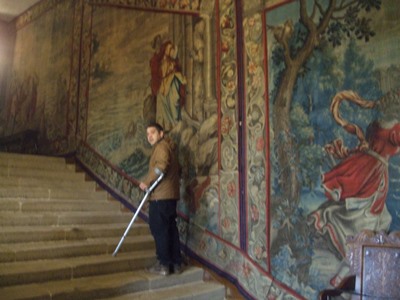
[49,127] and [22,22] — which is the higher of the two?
[22,22]

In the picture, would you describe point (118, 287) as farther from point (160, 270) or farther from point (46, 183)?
point (46, 183)

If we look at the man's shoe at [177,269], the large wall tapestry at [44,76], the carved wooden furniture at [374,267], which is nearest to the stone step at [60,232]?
the man's shoe at [177,269]

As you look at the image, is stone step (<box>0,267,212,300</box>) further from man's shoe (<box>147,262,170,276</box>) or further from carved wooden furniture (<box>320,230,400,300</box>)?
carved wooden furniture (<box>320,230,400,300</box>)

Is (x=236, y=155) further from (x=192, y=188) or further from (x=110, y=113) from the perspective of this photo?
(x=110, y=113)

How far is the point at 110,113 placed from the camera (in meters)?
5.97

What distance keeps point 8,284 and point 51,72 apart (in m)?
5.28

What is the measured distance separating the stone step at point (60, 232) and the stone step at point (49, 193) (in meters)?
0.69

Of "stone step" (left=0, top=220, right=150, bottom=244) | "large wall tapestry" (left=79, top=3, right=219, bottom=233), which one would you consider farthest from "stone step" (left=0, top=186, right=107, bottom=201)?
"stone step" (left=0, top=220, right=150, bottom=244)

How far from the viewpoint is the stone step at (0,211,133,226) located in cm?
394

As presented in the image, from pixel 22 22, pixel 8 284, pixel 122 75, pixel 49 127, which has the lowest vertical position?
pixel 8 284

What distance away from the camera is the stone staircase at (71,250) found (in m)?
3.22

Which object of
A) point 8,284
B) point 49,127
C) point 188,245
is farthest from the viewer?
point 49,127

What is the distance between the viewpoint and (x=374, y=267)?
267 centimetres

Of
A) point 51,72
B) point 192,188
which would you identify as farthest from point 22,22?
point 192,188
